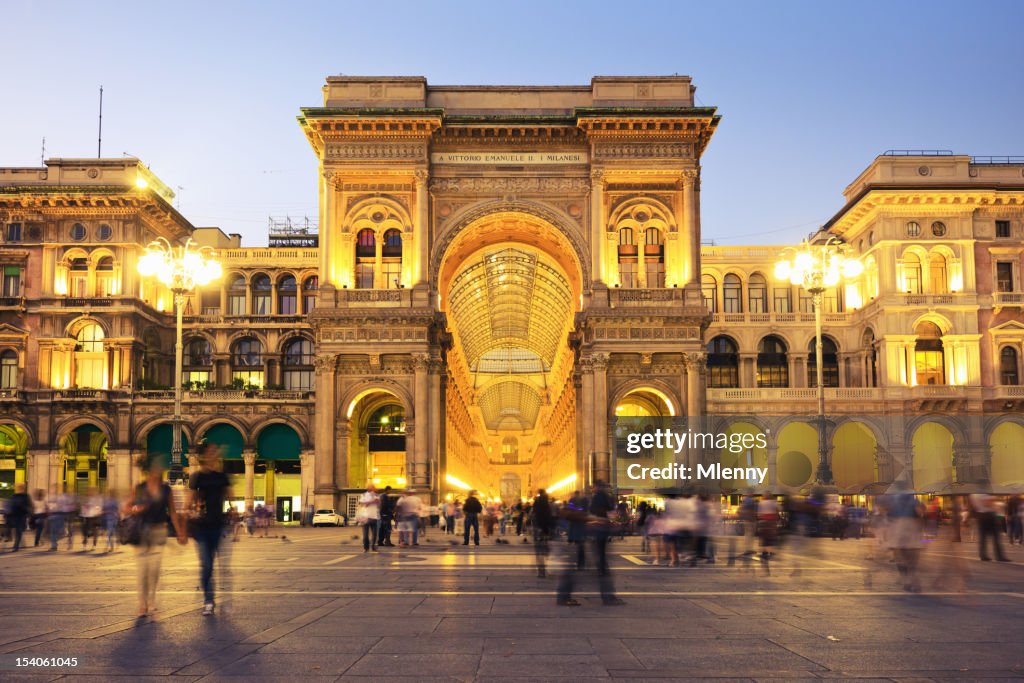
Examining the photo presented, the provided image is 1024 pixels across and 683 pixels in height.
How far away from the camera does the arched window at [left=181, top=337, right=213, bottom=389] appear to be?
6931cm

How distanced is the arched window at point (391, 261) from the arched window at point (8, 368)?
24.9 m

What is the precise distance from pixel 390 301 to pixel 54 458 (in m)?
23.4

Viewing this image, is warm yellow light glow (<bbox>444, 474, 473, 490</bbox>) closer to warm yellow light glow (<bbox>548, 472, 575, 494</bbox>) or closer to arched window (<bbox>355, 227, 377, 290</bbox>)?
warm yellow light glow (<bbox>548, 472, 575, 494</bbox>)

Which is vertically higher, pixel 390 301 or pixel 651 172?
pixel 651 172

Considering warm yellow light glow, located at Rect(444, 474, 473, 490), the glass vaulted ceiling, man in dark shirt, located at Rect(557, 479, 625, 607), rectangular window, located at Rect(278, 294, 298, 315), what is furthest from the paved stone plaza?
rectangular window, located at Rect(278, 294, 298, 315)

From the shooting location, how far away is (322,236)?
54812 millimetres

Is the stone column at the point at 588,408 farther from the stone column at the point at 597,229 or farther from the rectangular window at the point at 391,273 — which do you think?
the rectangular window at the point at 391,273

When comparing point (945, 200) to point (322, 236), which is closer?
point (322, 236)

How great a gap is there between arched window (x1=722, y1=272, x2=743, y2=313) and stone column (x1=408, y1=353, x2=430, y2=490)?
29.1m

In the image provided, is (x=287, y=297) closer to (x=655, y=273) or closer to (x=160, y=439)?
(x=160, y=439)

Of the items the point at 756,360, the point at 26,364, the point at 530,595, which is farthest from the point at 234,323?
the point at 530,595

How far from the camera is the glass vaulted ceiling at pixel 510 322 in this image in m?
70.3

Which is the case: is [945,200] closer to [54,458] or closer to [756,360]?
[756,360]

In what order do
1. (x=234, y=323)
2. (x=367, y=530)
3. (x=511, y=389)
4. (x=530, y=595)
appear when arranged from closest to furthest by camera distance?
(x=530, y=595) < (x=367, y=530) < (x=234, y=323) < (x=511, y=389)
